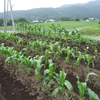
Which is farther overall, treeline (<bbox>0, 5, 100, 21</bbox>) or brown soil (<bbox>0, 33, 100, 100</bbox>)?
treeline (<bbox>0, 5, 100, 21</bbox>)

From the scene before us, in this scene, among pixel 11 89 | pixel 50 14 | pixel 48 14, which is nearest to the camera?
pixel 11 89

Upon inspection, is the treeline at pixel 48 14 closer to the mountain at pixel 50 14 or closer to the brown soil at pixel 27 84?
the mountain at pixel 50 14

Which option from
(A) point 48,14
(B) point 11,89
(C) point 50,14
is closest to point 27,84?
(B) point 11,89

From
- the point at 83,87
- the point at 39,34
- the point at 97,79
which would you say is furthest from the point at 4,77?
the point at 39,34

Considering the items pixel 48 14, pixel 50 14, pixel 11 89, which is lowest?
pixel 11 89

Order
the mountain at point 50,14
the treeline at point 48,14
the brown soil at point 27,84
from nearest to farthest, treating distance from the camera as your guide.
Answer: the brown soil at point 27,84 → the treeline at point 48,14 → the mountain at point 50,14

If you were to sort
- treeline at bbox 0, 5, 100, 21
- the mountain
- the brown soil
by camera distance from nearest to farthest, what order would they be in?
the brown soil
treeline at bbox 0, 5, 100, 21
the mountain

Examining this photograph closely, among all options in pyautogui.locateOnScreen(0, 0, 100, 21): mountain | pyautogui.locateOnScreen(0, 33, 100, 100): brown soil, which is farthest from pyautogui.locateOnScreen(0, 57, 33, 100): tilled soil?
pyautogui.locateOnScreen(0, 0, 100, 21): mountain

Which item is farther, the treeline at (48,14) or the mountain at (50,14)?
the mountain at (50,14)

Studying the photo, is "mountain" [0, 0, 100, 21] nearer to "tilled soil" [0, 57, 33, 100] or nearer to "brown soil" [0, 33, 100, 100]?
"brown soil" [0, 33, 100, 100]

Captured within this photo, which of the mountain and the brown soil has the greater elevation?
the mountain

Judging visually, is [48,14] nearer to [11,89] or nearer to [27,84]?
[27,84]

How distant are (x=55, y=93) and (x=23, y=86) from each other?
92cm

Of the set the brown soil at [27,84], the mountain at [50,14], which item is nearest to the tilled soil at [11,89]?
the brown soil at [27,84]
